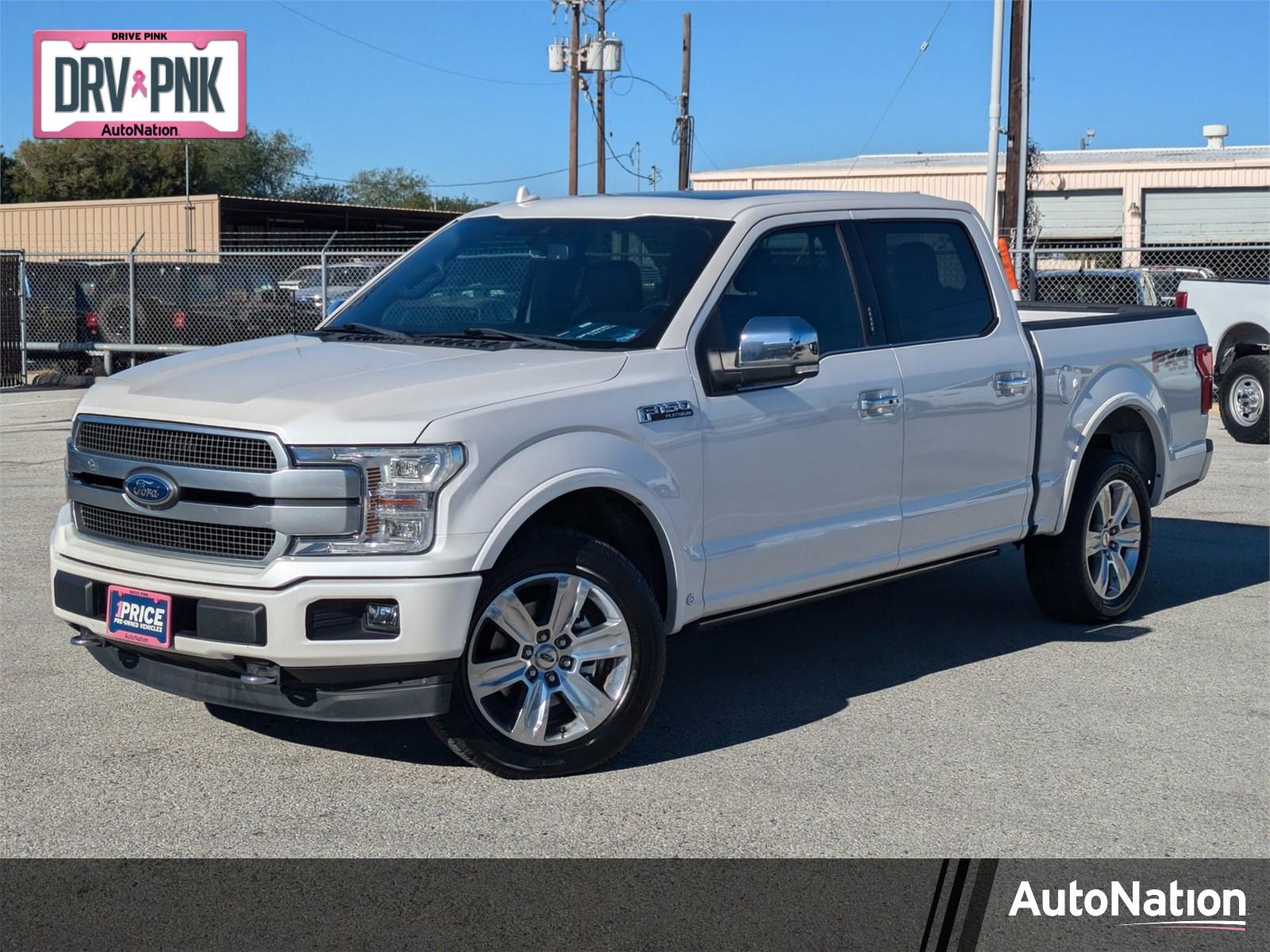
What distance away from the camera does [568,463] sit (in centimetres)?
509

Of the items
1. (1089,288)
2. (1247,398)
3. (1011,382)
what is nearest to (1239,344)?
(1247,398)

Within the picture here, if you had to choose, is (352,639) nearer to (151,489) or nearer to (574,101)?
(151,489)

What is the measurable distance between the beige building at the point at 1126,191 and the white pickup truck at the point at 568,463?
3910 cm

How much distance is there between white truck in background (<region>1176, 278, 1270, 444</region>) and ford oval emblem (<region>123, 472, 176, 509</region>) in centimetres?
1282

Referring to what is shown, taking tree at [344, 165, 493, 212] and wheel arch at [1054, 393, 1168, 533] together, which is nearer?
wheel arch at [1054, 393, 1168, 533]

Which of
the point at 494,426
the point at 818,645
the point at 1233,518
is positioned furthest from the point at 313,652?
the point at 1233,518

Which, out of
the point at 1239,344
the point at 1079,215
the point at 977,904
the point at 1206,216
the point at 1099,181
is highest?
the point at 1099,181

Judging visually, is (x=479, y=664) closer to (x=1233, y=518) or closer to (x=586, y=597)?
(x=586, y=597)

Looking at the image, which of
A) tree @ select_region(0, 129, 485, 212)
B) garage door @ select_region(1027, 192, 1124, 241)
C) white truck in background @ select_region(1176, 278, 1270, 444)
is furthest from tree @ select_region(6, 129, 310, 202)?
white truck in background @ select_region(1176, 278, 1270, 444)

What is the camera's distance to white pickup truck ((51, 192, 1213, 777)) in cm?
478

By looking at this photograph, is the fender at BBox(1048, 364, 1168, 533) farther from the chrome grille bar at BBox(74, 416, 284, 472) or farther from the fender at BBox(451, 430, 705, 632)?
the chrome grille bar at BBox(74, 416, 284, 472)

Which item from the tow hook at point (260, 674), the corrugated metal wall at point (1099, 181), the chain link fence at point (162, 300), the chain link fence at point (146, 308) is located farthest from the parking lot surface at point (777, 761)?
the corrugated metal wall at point (1099, 181)

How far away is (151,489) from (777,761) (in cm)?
233

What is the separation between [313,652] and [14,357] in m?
18.9
